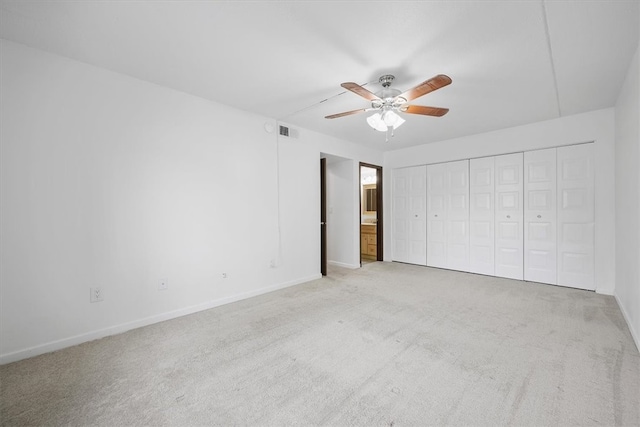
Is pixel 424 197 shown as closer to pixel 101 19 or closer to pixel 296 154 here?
pixel 296 154

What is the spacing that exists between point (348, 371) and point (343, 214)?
11.7 ft

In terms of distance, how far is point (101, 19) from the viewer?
1802 mm

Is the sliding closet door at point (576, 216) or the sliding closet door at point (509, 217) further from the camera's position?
the sliding closet door at point (509, 217)

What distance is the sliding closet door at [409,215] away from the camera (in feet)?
17.2

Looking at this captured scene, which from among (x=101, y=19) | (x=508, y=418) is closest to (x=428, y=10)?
(x=101, y=19)

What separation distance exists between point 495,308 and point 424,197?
2.61 metres

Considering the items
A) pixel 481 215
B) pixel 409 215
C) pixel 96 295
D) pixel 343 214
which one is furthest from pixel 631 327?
pixel 96 295

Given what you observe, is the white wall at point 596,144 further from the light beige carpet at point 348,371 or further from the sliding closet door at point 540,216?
the light beige carpet at point 348,371

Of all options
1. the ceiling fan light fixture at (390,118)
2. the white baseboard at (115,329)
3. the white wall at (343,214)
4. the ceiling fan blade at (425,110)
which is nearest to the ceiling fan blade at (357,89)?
the ceiling fan light fixture at (390,118)

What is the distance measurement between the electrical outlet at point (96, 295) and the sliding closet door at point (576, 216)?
5588 mm

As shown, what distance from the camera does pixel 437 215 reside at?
5020 millimetres

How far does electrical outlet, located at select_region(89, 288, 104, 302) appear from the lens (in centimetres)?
234

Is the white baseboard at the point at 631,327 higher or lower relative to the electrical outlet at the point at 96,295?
lower

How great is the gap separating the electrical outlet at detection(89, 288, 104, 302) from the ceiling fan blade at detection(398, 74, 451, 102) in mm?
3209
